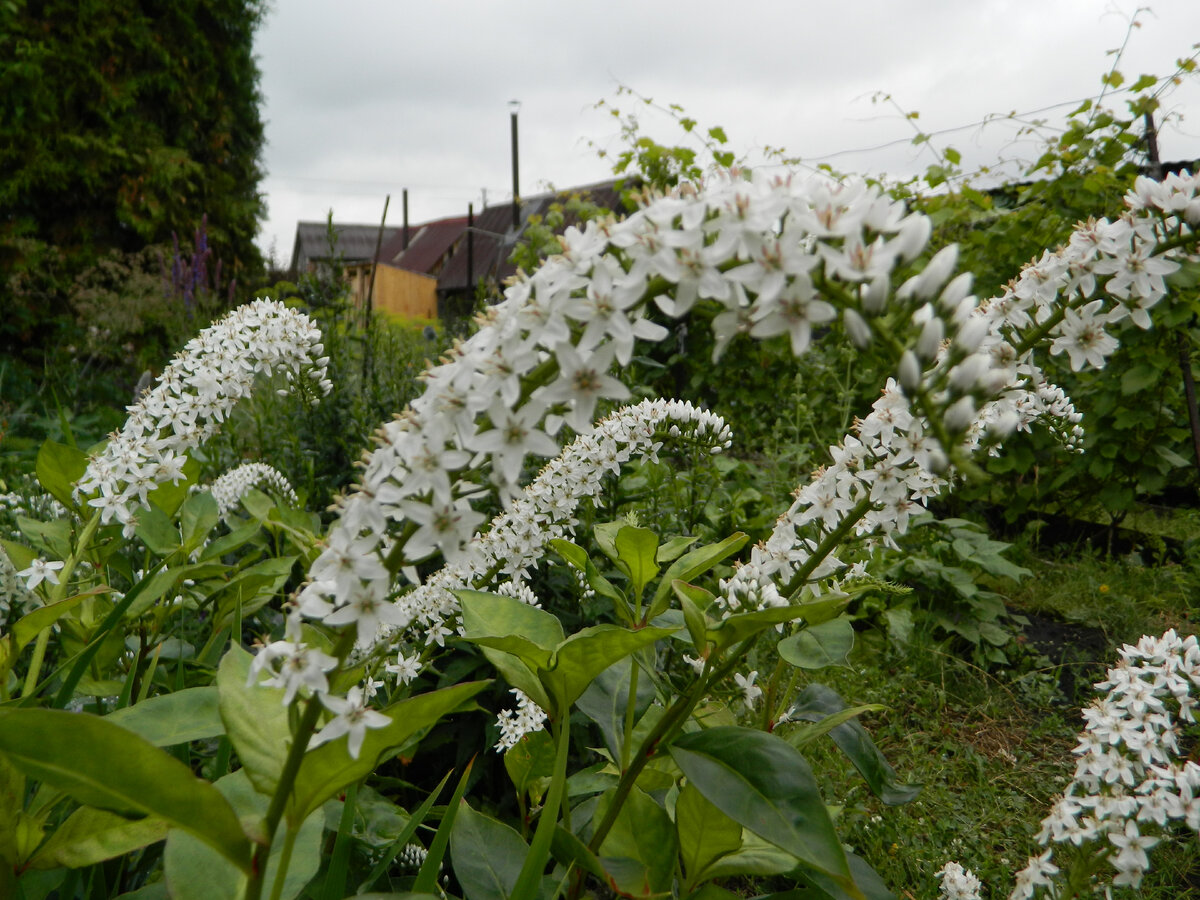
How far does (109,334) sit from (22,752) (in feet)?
30.6

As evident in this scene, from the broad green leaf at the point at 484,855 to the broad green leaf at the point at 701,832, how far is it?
30cm

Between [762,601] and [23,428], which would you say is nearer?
Result: [762,601]

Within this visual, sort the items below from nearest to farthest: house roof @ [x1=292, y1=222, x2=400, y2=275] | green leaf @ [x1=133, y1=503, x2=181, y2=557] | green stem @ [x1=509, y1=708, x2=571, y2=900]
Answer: green stem @ [x1=509, y1=708, x2=571, y2=900] < green leaf @ [x1=133, y1=503, x2=181, y2=557] < house roof @ [x1=292, y1=222, x2=400, y2=275]

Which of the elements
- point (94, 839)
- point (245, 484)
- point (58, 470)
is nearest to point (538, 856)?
point (94, 839)

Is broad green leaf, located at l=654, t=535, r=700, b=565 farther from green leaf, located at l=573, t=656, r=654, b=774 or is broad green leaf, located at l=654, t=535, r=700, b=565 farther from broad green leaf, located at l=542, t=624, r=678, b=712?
broad green leaf, located at l=542, t=624, r=678, b=712

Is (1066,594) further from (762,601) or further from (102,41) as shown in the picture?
(102,41)

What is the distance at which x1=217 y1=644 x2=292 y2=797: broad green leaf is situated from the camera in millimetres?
1019

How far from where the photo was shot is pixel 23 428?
6695 millimetres

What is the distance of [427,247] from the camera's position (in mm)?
35469

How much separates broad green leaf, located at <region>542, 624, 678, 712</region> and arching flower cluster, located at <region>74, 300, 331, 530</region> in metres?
1.22

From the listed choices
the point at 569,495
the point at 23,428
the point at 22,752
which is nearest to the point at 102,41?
the point at 23,428

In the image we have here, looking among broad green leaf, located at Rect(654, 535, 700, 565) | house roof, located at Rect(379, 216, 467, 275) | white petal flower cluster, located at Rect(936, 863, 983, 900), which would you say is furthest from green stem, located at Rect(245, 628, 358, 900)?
house roof, located at Rect(379, 216, 467, 275)

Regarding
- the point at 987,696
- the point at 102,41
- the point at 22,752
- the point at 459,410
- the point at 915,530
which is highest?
the point at 102,41

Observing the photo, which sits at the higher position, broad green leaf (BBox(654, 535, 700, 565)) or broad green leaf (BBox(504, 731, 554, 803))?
broad green leaf (BBox(654, 535, 700, 565))
